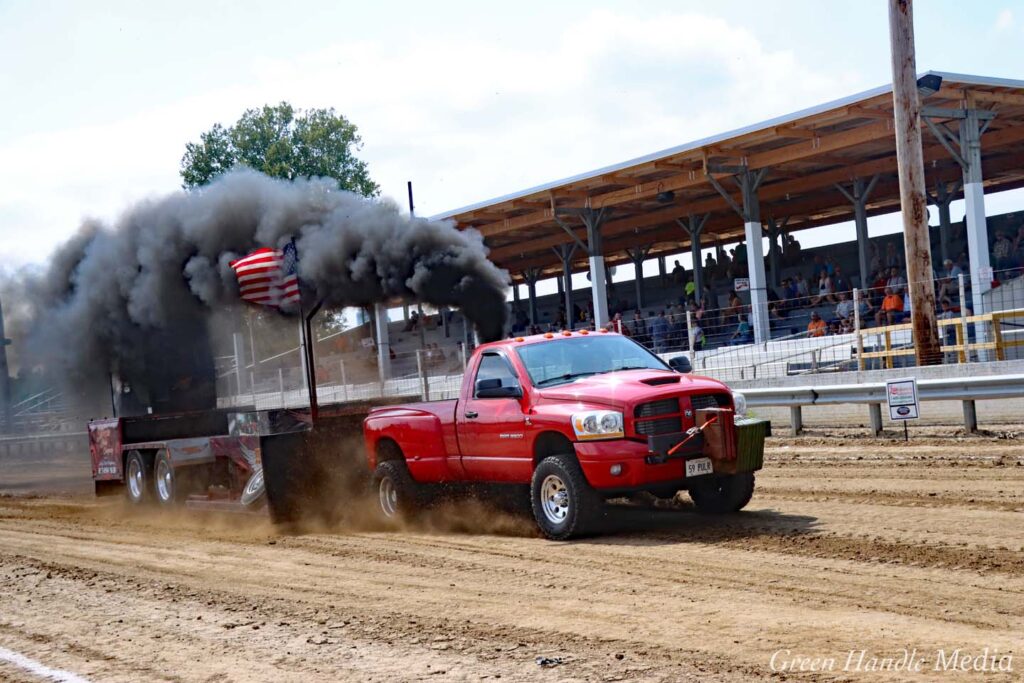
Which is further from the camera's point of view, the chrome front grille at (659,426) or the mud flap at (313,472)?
Answer: the mud flap at (313,472)

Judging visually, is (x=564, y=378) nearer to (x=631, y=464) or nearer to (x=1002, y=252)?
(x=631, y=464)

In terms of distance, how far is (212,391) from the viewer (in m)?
18.3

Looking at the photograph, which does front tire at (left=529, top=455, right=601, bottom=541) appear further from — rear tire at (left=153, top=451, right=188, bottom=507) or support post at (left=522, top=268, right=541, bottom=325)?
support post at (left=522, top=268, right=541, bottom=325)

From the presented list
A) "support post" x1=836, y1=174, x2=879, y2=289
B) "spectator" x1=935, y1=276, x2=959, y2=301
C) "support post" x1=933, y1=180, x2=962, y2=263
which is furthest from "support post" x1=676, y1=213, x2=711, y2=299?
"spectator" x1=935, y1=276, x2=959, y2=301

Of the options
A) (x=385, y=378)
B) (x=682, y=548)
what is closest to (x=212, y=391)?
(x=385, y=378)

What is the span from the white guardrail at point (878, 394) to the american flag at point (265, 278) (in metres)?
7.37

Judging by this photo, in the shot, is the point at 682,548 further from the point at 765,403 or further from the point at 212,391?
the point at 212,391

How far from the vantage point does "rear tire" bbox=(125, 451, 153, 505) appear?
14.9 metres

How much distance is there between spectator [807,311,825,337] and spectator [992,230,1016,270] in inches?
369

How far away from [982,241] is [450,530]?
16.4 metres

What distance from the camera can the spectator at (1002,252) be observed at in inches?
1153

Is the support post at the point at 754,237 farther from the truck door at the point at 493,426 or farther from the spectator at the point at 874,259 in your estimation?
the truck door at the point at 493,426

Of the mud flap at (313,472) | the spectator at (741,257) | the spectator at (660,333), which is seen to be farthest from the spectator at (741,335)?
the spectator at (741,257)

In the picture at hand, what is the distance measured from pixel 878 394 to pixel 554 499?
25.0 ft
